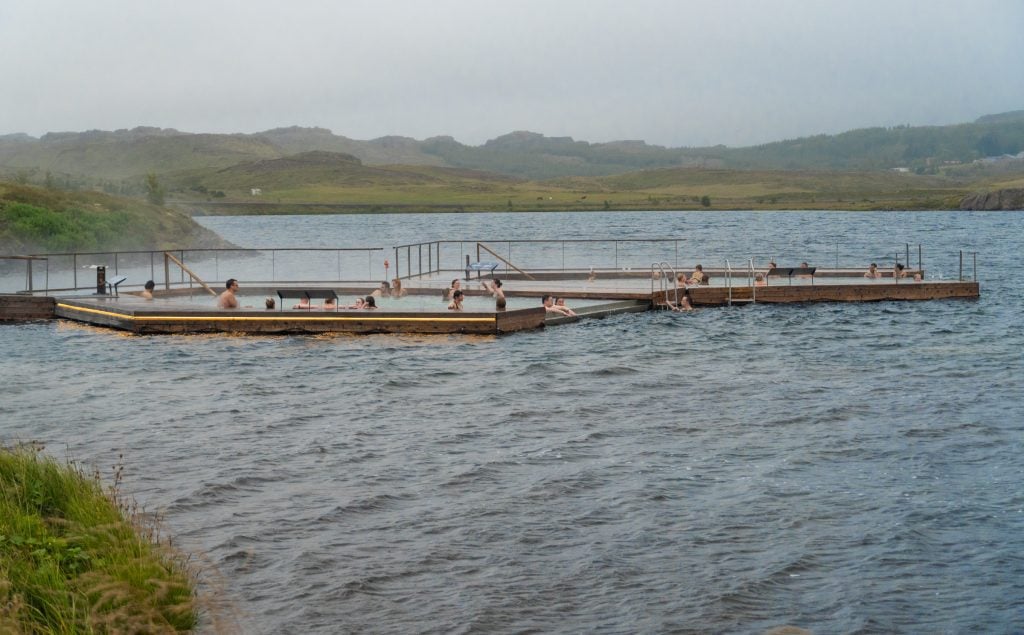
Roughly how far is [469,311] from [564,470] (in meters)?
16.8

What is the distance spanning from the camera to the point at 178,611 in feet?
34.6

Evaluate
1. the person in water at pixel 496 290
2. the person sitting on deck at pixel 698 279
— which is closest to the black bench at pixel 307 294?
the person in water at pixel 496 290

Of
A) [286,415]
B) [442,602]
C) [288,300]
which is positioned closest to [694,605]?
[442,602]

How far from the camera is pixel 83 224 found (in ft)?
239

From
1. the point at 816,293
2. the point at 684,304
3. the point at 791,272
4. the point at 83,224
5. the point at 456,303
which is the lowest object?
the point at 684,304

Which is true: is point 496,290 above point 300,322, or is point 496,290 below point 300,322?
above

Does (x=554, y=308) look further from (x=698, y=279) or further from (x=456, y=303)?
(x=698, y=279)

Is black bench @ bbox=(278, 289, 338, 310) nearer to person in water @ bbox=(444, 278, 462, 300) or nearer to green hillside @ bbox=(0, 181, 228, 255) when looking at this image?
person in water @ bbox=(444, 278, 462, 300)

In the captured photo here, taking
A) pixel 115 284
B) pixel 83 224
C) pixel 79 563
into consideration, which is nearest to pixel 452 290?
pixel 115 284

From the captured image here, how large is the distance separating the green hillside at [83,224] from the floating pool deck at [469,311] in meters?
29.8

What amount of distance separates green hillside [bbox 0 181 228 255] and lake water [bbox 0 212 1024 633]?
35.3 m

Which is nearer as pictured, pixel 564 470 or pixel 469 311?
pixel 564 470

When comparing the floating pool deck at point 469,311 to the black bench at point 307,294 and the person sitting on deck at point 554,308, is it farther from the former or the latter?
the black bench at point 307,294

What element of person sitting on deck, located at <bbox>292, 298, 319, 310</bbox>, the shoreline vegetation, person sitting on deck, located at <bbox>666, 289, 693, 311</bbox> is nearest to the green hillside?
person sitting on deck, located at <bbox>292, 298, 319, 310</bbox>
